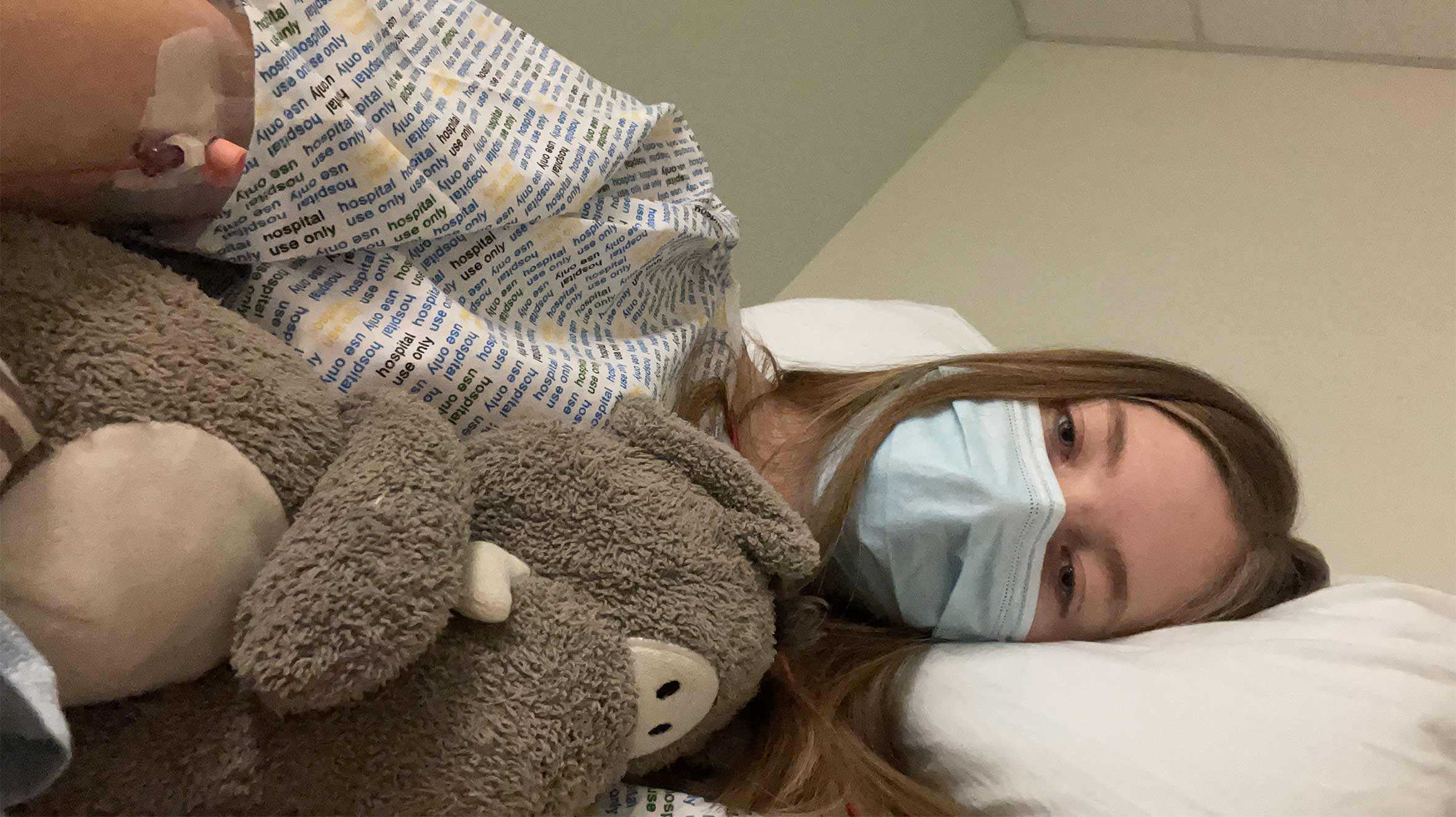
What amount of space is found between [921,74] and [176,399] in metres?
1.23

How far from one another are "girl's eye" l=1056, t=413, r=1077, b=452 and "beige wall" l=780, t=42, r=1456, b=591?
1.49ft

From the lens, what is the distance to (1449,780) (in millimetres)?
607

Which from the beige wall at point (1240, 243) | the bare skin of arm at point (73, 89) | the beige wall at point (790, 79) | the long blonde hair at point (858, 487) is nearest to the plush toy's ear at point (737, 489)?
the long blonde hair at point (858, 487)

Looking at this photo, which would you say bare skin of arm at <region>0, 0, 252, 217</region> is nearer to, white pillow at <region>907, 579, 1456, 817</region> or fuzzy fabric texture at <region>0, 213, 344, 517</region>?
fuzzy fabric texture at <region>0, 213, 344, 517</region>

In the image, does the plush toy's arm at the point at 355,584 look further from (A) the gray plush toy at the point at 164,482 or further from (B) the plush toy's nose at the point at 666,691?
(B) the plush toy's nose at the point at 666,691

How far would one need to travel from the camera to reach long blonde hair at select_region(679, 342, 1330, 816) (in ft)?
1.98

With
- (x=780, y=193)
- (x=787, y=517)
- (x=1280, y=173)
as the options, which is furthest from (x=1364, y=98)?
(x=787, y=517)

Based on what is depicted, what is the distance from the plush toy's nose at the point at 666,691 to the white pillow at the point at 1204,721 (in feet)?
0.71

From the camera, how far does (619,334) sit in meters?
0.63

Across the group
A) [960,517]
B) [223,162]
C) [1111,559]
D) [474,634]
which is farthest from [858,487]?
[223,162]

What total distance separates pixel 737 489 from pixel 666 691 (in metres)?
0.11

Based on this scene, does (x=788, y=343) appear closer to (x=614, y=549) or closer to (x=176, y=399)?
(x=614, y=549)

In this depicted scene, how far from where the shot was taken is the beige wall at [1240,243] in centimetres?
98

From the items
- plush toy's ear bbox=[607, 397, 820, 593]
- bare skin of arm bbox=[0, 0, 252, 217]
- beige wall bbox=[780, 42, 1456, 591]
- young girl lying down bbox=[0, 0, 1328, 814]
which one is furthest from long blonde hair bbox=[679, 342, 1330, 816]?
bare skin of arm bbox=[0, 0, 252, 217]
